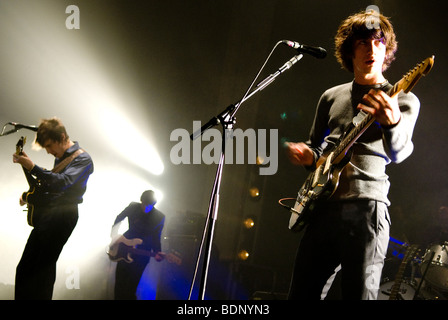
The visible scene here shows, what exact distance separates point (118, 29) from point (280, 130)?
3077 millimetres

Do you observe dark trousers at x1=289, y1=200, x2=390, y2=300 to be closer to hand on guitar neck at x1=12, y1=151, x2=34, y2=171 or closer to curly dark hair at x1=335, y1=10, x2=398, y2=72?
curly dark hair at x1=335, y1=10, x2=398, y2=72

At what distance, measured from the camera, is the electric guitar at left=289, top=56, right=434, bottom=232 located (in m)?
1.47

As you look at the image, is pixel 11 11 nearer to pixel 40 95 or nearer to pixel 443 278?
pixel 40 95

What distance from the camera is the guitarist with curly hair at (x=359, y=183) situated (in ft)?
4.83

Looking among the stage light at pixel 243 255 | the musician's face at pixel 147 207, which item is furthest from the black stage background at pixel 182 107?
the musician's face at pixel 147 207

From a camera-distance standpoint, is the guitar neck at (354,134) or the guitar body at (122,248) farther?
the guitar body at (122,248)

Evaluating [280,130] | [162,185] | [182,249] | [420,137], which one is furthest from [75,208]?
[420,137]

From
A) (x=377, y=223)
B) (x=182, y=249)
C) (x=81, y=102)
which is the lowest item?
(x=182, y=249)

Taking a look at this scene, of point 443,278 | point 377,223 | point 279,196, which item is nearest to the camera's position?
point 377,223

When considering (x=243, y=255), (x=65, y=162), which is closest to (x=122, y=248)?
(x=65, y=162)

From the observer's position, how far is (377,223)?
1500 millimetres

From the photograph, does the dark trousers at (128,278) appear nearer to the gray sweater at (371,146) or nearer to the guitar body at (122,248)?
the guitar body at (122,248)

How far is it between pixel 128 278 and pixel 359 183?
3.96m

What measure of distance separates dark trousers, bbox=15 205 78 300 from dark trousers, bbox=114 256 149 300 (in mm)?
1213
